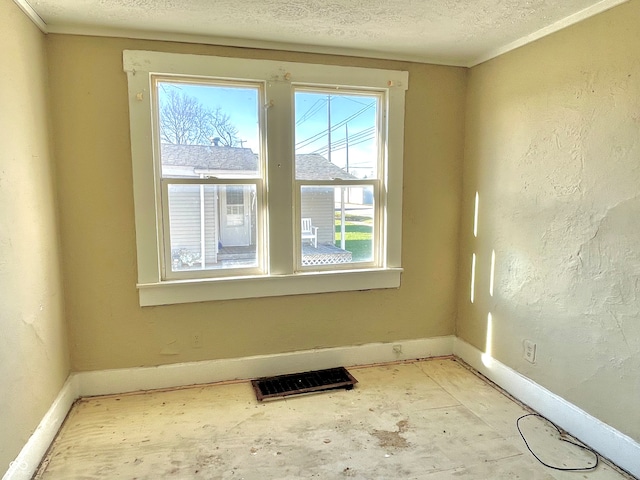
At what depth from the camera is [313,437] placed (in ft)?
7.38

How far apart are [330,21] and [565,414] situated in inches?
105

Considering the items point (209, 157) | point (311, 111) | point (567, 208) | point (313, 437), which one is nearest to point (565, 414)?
point (567, 208)

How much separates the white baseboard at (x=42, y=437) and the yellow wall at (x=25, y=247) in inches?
1.6

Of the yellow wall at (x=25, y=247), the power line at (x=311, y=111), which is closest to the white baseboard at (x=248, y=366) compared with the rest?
the yellow wall at (x=25, y=247)

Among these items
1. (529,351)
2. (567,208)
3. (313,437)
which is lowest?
(313,437)

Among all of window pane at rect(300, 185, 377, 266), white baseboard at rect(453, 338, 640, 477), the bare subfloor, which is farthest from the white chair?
white baseboard at rect(453, 338, 640, 477)

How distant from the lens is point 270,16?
224 centimetres

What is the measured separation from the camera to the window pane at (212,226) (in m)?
2.72

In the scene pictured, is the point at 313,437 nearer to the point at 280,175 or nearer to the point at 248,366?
the point at 248,366

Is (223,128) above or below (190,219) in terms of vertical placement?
above

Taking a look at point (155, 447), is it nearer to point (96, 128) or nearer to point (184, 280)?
point (184, 280)

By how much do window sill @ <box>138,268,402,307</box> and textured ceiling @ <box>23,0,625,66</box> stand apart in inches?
62.7

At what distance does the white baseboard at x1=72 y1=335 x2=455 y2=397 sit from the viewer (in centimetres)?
267

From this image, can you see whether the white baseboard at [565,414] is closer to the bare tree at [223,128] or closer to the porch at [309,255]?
the porch at [309,255]
